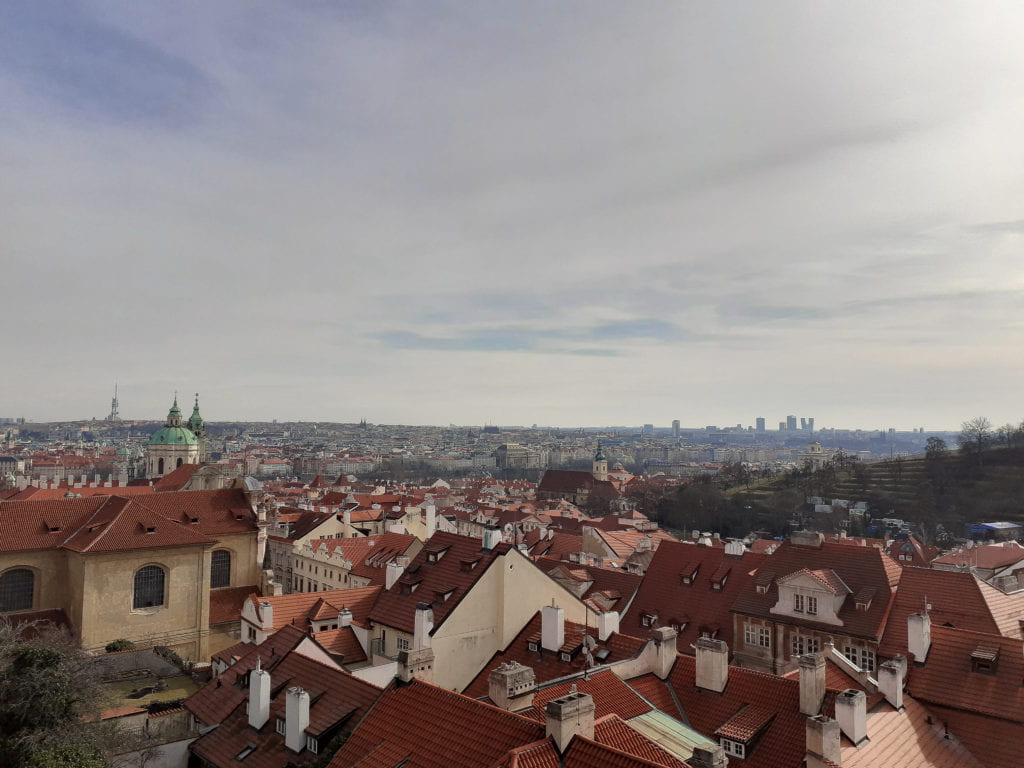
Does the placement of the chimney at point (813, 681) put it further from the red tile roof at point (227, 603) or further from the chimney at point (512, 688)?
the red tile roof at point (227, 603)

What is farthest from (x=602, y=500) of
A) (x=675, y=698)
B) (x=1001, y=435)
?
(x=675, y=698)

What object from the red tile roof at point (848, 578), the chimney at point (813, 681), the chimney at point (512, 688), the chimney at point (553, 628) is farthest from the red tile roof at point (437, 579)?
the red tile roof at point (848, 578)

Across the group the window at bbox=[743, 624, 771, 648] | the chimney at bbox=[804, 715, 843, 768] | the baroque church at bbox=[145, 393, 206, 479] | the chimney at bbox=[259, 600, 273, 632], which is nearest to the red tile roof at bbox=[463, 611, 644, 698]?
the chimney at bbox=[804, 715, 843, 768]

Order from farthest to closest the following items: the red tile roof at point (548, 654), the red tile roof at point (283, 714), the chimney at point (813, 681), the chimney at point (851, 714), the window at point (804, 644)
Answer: the window at point (804, 644), the red tile roof at point (548, 654), the red tile roof at point (283, 714), the chimney at point (813, 681), the chimney at point (851, 714)

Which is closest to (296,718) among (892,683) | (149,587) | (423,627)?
(423,627)

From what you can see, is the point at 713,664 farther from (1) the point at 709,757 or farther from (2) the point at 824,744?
(1) the point at 709,757

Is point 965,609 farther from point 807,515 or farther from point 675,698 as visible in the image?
point 807,515
